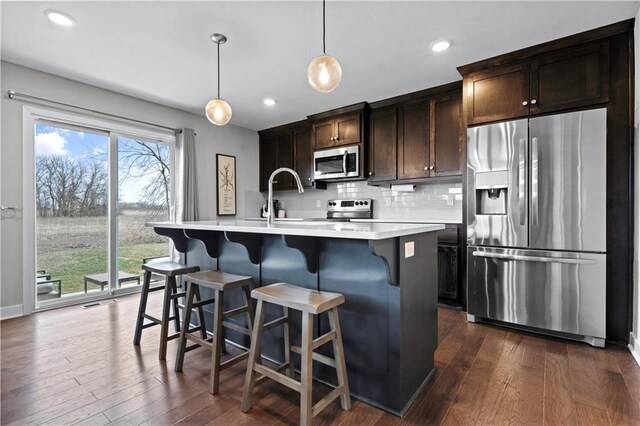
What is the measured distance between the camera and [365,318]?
5.81ft

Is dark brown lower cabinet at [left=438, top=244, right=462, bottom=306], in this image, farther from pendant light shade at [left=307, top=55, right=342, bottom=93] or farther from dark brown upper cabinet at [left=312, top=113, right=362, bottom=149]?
pendant light shade at [left=307, top=55, right=342, bottom=93]

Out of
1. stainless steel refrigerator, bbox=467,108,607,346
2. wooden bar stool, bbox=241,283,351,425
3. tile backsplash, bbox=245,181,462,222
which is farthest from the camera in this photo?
tile backsplash, bbox=245,181,462,222

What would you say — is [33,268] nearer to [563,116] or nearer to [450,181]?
[450,181]

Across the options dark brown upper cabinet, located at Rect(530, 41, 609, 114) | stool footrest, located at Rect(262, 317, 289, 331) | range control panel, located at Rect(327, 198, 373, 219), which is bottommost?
stool footrest, located at Rect(262, 317, 289, 331)

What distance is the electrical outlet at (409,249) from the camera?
1.67 m

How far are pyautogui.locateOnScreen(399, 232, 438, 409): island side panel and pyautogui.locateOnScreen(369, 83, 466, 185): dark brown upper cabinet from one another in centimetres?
175

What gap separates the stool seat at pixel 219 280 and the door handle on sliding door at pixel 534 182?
2390mm

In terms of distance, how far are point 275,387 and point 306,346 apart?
63 cm

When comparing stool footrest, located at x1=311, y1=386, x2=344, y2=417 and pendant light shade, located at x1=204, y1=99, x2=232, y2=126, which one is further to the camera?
pendant light shade, located at x1=204, y1=99, x2=232, y2=126

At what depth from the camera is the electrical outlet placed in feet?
5.47

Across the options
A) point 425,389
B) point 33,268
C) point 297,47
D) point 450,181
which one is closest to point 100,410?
point 425,389

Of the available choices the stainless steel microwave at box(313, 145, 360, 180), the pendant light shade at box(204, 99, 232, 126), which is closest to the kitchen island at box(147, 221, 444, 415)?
the pendant light shade at box(204, 99, 232, 126)

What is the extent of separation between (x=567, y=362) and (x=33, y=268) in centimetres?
481

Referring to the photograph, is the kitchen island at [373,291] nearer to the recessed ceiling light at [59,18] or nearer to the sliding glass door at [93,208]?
the recessed ceiling light at [59,18]
